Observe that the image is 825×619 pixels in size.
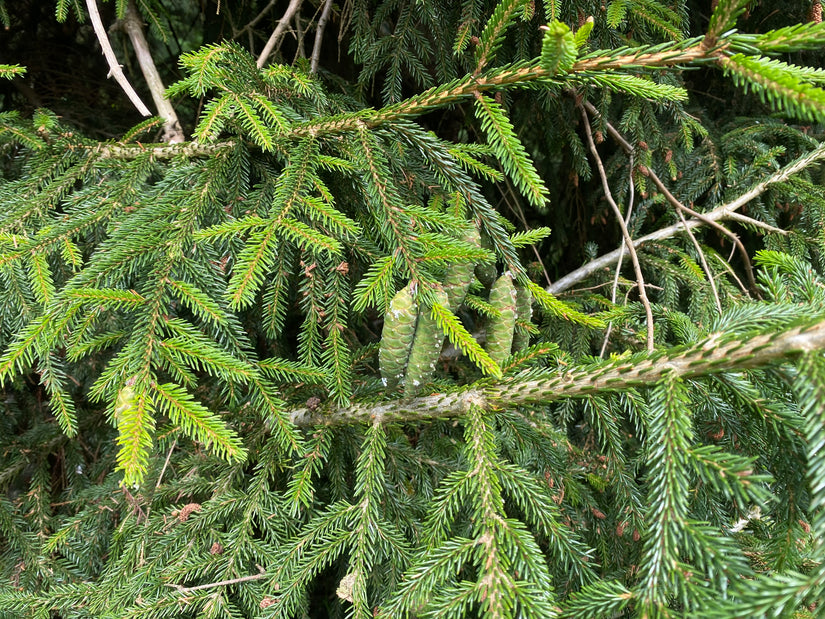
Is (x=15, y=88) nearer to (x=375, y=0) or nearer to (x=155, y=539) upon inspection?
(x=375, y=0)

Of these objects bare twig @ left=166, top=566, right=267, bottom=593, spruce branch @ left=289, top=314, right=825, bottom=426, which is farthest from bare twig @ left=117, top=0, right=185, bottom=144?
bare twig @ left=166, top=566, right=267, bottom=593

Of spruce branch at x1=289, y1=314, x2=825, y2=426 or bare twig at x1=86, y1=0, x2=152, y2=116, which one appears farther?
bare twig at x1=86, y1=0, x2=152, y2=116

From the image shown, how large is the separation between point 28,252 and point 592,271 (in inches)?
Result: 92.2

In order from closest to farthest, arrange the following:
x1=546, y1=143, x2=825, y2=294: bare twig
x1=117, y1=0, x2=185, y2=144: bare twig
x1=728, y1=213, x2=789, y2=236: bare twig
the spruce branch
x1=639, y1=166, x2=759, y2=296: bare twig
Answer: the spruce branch
x1=117, y1=0, x2=185, y2=144: bare twig
x1=639, y1=166, x2=759, y2=296: bare twig
x1=728, y1=213, x2=789, y2=236: bare twig
x1=546, y1=143, x2=825, y2=294: bare twig

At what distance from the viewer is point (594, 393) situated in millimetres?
955

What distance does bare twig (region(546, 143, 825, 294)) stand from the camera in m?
2.25

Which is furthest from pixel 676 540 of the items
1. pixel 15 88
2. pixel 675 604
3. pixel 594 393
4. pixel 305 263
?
pixel 15 88

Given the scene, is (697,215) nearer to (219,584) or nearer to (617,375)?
(617,375)

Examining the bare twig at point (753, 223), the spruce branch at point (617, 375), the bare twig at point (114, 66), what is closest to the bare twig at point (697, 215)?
the bare twig at point (753, 223)

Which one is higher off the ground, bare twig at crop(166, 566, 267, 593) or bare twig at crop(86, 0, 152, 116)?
bare twig at crop(86, 0, 152, 116)

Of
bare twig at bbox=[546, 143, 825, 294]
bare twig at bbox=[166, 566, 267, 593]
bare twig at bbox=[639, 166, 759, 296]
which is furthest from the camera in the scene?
bare twig at bbox=[546, 143, 825, 294]

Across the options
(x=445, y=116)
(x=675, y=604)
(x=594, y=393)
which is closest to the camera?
(x=594, y=393)

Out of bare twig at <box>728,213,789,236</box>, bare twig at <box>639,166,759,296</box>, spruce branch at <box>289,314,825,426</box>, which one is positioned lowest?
bare twig at <box>728,213,789,236</box>

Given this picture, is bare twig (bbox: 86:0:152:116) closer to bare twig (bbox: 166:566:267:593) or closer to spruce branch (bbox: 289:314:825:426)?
spruce branch (bbox: 289:314:825:426)
